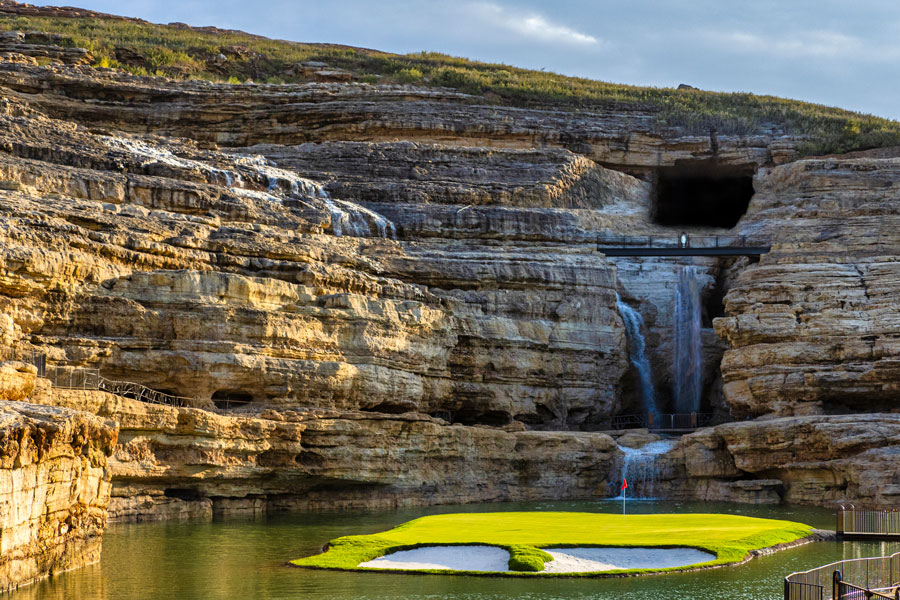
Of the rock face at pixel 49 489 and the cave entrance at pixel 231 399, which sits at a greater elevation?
the cave entrance at pixel 231 399

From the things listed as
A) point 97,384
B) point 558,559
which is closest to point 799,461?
point 558,559

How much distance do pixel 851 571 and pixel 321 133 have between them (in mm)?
50838

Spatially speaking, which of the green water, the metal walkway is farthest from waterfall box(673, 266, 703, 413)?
the green water

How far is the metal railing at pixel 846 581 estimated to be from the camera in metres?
18.9

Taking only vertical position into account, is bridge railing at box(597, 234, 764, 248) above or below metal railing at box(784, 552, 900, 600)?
above

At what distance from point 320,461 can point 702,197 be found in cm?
4272

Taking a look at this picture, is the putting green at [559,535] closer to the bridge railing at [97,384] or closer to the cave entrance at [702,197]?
the bridge railing at [97,384]

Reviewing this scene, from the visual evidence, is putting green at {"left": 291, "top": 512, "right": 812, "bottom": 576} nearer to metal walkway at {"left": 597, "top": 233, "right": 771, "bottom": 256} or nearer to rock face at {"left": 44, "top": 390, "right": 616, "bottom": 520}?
rock face at {"left": 44, "top": 390, "right": 616, "bottom": 520}

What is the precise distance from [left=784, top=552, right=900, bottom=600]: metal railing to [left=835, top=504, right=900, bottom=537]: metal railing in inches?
310

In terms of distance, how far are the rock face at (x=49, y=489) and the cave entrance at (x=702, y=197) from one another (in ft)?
168

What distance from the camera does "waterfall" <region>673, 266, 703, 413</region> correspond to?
5656 cm

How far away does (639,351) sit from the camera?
5762 centimetres

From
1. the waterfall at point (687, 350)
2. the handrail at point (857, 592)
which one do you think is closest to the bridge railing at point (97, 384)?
the waterfall at point (687, 350)

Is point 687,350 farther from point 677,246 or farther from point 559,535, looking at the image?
point 559,535
